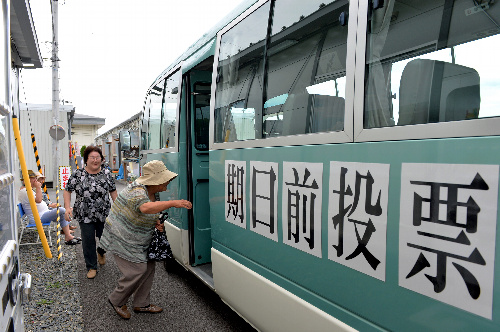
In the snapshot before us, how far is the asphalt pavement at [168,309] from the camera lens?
3426mm

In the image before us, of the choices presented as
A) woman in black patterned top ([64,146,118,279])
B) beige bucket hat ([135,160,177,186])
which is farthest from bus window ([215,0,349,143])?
woman in black patterned top ([64,146,118,279])

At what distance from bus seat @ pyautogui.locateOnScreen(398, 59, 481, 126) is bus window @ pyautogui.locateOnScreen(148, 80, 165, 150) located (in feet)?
13.3

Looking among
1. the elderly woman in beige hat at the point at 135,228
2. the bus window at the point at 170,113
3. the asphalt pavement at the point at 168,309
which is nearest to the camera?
the elderly woman in beige hat at the point at 135,228

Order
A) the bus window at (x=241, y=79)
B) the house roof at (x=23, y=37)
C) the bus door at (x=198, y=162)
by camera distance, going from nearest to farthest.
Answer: the bus window at (x=241, y=79) < the bus door at (x=198, y=162) < the house roof at (x=23, y=37)

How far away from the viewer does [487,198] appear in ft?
4.15

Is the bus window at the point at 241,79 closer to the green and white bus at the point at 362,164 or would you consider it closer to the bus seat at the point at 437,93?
the green and white bus at the point at 362,164

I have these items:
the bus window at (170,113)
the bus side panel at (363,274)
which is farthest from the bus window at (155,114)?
the bus side panel at (363,274)

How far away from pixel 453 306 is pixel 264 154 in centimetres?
148

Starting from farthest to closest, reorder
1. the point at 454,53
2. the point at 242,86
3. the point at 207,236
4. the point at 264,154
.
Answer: the point at 207,236 → the point at 242,86 → the point at 264,154 → the point at 454,53

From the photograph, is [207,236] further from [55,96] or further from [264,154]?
[55,96]

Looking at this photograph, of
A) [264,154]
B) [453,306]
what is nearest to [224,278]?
[264,154]

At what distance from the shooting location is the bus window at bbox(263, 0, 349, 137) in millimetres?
2016

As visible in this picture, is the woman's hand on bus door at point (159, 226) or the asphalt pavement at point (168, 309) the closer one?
the asphalt pavement at point (168, 309)

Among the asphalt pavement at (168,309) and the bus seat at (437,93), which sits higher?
the bus seat at (437,93)
